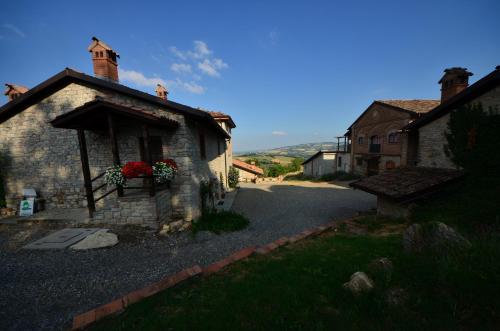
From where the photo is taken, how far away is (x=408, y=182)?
24.2ft

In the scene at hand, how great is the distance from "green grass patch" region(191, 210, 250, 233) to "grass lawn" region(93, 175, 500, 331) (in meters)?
2.87

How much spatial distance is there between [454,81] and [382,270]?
12536 millimetres

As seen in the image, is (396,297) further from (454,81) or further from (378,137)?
(378,137)

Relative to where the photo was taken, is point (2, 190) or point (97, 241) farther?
point (2, 190)

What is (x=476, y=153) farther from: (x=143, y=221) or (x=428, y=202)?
(x=143, y=221)

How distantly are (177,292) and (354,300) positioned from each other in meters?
2.79

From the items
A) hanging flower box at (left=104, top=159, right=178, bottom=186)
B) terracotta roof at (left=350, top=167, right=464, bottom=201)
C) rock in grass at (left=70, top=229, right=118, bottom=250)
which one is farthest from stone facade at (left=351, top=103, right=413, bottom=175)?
rock in grass at (left=70, top=229, right=118, bottom=250)

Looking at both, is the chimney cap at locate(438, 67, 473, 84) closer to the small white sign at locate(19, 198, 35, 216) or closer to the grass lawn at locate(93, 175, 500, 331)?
the grass lawn at locate(93, 175, 500, 331)

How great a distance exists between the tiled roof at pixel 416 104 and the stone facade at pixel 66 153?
1874cm

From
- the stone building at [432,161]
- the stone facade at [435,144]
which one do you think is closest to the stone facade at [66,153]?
the stone building at [432,161]

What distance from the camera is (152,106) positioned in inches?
284

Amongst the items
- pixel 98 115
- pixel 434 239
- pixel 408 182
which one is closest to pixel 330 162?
pixel 408 182

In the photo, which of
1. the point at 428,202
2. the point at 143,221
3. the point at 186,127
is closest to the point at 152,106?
the point at 186,127

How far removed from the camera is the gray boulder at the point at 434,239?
3398 millimetres
